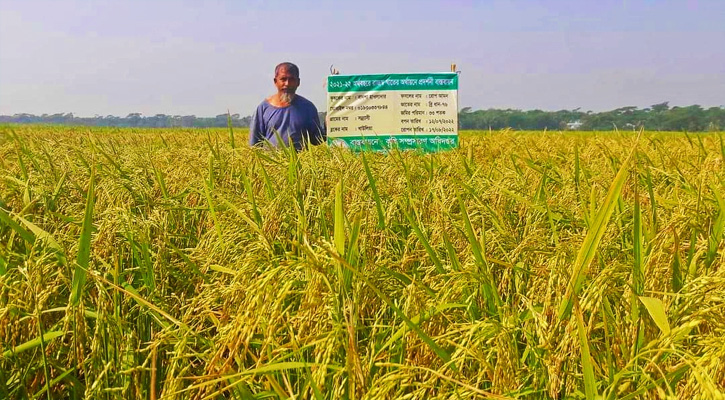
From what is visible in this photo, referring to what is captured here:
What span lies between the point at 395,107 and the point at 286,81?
6.22 feet

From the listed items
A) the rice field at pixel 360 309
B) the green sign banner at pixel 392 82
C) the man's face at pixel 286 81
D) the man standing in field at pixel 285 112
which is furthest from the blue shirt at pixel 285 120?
the rice field at pixel 360 309

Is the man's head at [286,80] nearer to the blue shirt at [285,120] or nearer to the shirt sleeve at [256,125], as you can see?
the blue shirt at [285,120]

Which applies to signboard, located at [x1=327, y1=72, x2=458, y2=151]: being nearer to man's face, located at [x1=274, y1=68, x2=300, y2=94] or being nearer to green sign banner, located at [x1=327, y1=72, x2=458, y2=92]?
green sign banner, located at [x1=327, y1=72, x2=458, y2=92]

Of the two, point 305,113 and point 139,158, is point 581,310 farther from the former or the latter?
point 305,113

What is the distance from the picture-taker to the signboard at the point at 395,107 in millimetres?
6652

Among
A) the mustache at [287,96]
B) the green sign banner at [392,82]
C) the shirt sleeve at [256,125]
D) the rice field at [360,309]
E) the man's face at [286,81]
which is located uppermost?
the green sign banner at [392,82]

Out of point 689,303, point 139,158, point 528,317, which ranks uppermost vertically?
point 139,158

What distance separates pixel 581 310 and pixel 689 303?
0.66ft

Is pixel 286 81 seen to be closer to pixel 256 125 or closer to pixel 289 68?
pixel 289 68

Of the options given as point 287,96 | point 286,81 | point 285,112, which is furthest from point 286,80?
point 285,112

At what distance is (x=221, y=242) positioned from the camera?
5.06 feet

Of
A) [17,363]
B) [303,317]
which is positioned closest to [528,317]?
[303,317]

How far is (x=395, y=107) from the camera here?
6.74 meters

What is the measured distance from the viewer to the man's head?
17.0 feet
